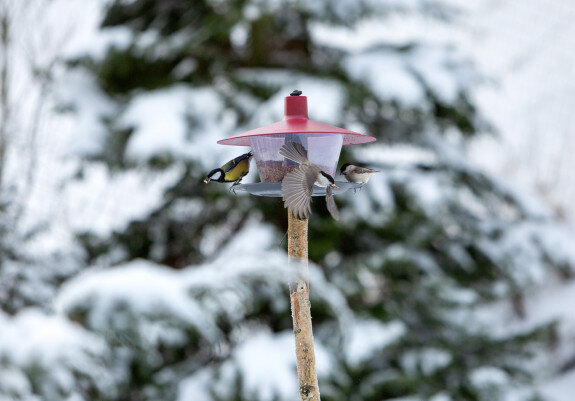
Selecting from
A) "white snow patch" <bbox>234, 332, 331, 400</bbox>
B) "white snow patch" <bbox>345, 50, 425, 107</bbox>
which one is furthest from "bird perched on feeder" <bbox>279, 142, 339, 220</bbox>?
"white snow patch" <bbox>345, 50, 425, 107</bbox>

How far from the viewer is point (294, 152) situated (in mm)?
638

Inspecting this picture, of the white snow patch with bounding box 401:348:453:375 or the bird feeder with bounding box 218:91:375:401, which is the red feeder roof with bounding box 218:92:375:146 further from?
the white snow patch with bounding box 401:348:453:375

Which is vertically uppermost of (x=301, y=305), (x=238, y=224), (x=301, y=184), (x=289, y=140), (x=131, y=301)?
(x=238, y=224)

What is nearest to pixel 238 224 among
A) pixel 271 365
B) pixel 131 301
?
pixel 271 365

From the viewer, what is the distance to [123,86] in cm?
292

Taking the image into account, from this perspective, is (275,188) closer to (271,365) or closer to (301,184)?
(301,184)

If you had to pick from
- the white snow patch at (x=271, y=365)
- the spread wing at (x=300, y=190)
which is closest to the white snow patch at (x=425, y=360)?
the white snow patch at (x=271, y=365)

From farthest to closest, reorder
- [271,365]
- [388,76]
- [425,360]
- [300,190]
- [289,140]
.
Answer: [425,360] → [388,76] → [271,365] → [289,140] → [300,190]

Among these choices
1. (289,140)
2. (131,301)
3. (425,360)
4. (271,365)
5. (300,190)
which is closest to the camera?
(300,190)

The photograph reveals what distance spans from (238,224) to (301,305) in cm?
240

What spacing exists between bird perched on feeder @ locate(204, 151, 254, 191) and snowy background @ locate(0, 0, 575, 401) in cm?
103

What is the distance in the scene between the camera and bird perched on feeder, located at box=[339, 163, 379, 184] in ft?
2.24

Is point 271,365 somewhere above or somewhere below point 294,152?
above

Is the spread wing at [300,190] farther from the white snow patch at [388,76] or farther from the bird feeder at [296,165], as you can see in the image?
the white snow patch at [388,76]
